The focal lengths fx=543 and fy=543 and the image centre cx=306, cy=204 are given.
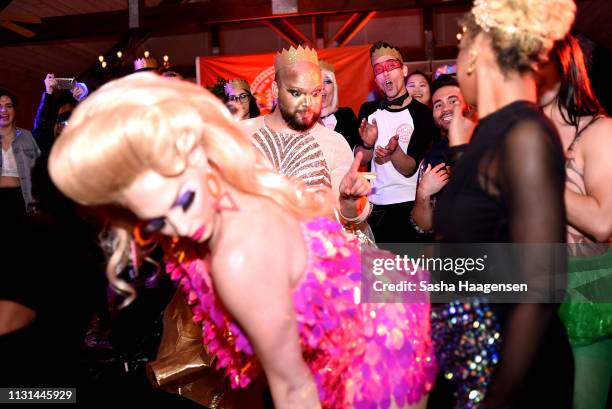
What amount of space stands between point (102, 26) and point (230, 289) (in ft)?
26.3

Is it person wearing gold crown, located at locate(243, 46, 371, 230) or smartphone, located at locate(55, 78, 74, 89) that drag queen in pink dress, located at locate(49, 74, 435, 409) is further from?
smartphone, located at locate(55, 78, 74, 89)

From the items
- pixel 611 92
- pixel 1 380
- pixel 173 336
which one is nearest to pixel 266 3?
pixel 611 92

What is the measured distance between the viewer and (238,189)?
1313 mm

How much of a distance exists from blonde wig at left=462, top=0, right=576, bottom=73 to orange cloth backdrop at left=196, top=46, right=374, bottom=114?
227 inches

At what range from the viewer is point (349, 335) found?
1423mm

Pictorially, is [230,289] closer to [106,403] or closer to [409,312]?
[409,312]

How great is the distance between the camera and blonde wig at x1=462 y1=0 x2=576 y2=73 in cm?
117

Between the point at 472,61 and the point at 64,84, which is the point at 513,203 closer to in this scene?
the point at 472,61

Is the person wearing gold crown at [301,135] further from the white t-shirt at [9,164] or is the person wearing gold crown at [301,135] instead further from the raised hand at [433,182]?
the white t-shirt at [9,164]

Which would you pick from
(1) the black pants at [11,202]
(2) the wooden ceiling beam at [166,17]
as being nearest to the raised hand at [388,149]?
(1) the black pants at [11,202]

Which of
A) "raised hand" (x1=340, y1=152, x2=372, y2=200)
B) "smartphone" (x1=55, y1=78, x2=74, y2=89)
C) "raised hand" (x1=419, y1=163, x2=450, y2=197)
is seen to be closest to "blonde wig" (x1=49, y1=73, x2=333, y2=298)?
"raised hand" (x1=340, y1=152, x2=372, y2=200)

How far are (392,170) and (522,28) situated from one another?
2452mm

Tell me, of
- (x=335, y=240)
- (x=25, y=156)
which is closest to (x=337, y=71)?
(x=25, y=156)

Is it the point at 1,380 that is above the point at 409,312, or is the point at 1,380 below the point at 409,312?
below
